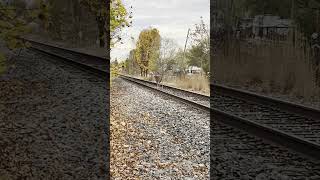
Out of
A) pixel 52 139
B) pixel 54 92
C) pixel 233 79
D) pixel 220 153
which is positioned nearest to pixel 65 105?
pixel 54 92

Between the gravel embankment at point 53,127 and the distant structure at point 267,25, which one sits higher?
the distant structure at point 267,25

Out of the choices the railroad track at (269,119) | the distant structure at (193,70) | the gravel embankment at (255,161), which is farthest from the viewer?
the distant structure at (193,70)

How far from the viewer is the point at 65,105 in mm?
8461

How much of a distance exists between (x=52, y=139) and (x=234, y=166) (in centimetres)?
285

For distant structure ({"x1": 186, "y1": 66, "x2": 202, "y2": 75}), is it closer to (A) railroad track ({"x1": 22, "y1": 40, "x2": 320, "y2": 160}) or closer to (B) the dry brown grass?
(B) the dry brown grass

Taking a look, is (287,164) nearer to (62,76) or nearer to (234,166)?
(234,166)

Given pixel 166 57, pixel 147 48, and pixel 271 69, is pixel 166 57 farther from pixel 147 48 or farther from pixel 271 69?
pixel 271 69

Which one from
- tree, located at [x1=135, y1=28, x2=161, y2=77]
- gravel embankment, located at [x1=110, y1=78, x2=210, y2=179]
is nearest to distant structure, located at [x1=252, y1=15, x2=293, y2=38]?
gravel embankment, located at [x1=110, y1=78, x2=210, y2=179]

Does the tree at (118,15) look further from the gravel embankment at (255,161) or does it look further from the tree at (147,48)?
the tree at (147,48)

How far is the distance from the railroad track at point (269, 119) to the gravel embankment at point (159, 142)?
632 millimetres

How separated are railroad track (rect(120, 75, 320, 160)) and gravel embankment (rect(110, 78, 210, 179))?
0.63m

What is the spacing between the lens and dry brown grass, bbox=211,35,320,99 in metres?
11.0

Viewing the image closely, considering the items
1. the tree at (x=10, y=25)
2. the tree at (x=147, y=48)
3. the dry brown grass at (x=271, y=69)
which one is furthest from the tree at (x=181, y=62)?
the tree at (x=10, y=25)

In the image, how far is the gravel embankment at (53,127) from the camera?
17.3 feet
